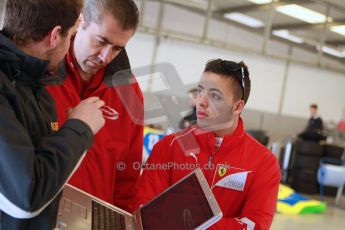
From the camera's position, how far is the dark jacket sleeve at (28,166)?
A: 749 millimetres

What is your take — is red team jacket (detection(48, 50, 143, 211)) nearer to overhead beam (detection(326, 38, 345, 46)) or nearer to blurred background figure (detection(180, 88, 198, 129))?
blurred background figure (detection(180, 88, 198, 129))

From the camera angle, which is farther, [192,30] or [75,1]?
[192,30]

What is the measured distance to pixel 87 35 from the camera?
1.28 m

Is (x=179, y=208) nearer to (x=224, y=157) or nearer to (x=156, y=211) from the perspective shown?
(x=156, y=211)

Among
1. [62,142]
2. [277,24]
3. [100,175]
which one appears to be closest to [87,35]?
[100,175]

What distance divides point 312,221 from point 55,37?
4.97m

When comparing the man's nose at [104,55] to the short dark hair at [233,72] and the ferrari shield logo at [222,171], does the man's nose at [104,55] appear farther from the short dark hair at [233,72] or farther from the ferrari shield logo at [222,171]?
the ferrari shield logo at [222,171]

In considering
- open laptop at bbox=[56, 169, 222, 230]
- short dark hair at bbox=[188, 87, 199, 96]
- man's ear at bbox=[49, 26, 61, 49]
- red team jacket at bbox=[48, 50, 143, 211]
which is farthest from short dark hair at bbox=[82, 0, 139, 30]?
open laptop at bbox=[56, 169, 222, 230]

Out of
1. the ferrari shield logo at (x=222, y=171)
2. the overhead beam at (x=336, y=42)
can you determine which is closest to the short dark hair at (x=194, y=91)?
the ferrari shield logo at (x=222, y=171)

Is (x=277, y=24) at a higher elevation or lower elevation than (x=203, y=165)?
higher

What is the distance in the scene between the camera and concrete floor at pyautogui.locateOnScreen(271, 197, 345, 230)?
4.73m

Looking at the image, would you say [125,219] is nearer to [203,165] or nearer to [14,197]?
[203,165]

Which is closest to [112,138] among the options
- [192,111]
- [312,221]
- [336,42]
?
[192,111]

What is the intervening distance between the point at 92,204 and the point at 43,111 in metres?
0.31
